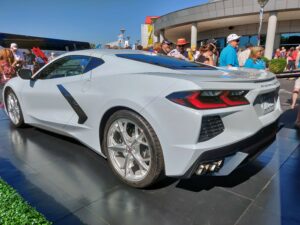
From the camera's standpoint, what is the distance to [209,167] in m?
2.21

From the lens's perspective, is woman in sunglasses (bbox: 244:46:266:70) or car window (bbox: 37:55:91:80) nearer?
car window (bbox: 37:55:91:80)

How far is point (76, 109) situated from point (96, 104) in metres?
0.43

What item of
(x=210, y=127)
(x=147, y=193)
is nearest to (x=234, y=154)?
(x=210, y=127)

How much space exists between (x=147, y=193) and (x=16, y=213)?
1.23m

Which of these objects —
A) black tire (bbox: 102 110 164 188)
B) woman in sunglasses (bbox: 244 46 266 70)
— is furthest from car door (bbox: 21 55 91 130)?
woman in sunglasses (bbox: 244 46 266 70)

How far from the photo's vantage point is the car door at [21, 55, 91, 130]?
313 centimetres

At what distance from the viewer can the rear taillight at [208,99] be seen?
2076mm

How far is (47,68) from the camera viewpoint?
3.81m

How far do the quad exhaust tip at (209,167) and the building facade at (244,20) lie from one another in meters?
23.3

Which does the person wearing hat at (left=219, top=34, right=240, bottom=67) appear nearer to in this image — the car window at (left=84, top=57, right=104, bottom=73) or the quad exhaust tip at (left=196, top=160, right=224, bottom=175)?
the car window at (left=84, top=57, right=104, bottom=73)

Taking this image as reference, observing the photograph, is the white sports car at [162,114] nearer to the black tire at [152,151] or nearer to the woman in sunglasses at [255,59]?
the black tire at [152,151]

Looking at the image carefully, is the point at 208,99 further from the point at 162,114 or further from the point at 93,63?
the point at 93,63

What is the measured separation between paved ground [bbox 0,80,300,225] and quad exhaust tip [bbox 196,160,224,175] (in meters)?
0.35

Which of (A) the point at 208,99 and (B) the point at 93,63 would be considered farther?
(B) the point at 93,63
